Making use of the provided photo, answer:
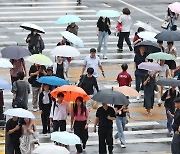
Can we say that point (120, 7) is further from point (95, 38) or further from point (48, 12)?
point (95, 38)

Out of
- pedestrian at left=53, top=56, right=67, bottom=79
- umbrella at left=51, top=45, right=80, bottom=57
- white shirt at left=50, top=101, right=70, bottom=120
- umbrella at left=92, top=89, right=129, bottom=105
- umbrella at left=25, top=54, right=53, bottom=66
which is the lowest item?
white shirt at left=50, top=101, right=70, bottom=120

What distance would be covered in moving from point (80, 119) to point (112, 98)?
985mm

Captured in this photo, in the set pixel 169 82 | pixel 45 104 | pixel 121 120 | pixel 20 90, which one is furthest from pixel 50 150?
pixel 169 82

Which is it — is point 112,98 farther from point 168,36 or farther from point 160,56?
point 168,36

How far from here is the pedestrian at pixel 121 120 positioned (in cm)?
2033

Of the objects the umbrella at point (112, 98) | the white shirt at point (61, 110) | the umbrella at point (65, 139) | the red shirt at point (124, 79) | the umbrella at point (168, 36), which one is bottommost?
the umbrella at point (65, 139)

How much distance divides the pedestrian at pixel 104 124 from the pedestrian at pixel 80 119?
31 centimetres

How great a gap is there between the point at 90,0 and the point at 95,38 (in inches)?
304

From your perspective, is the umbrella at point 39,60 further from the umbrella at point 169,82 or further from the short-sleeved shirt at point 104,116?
the short-sleeved shirt at point 104,116

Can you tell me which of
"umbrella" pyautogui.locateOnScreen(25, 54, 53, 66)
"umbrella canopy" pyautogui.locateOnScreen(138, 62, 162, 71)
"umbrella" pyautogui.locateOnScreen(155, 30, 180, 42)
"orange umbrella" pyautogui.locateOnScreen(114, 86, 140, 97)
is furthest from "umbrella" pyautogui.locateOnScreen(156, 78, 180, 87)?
"umbrella" pyautogui.locateOnScreen(155, 30, 180, 42)

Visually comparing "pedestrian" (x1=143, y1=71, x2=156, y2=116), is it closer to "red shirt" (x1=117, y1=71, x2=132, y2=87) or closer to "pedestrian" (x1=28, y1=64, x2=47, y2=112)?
"red shirt" (x1=117, y1=71, x2=132, y2=87)

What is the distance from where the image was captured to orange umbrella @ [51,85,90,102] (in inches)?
790

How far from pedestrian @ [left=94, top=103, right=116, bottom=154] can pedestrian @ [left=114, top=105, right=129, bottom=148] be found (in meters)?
0.64

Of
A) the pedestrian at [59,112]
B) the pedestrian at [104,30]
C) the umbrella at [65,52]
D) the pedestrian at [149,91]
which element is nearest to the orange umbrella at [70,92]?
the pedestrian at [59,112]
